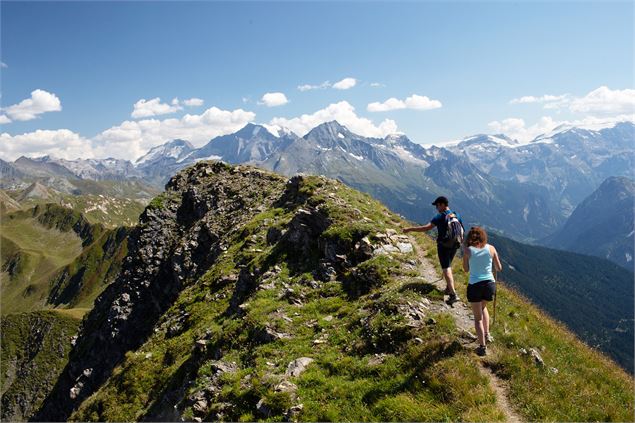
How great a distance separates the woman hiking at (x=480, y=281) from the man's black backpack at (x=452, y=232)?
228 centimetres

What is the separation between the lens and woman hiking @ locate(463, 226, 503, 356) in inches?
511

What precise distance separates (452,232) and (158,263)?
142 ft

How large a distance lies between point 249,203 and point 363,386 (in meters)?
35.8

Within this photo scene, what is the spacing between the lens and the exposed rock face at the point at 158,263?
43.0m

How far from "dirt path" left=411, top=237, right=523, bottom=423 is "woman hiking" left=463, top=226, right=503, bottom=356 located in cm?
61

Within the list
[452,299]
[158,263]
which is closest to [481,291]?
[452,299]

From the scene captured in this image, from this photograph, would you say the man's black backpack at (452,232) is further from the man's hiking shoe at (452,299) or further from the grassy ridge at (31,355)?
the grassy ridge at (31,355)

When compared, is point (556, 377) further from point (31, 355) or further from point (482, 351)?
point (31, 355)

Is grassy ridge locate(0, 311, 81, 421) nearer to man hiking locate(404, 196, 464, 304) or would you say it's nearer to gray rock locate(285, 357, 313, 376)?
gray rock locate(285, 357, 313, 376)

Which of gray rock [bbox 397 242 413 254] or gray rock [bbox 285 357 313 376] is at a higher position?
gray rock [bbox 397 242 413 254]

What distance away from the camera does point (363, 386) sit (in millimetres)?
13078

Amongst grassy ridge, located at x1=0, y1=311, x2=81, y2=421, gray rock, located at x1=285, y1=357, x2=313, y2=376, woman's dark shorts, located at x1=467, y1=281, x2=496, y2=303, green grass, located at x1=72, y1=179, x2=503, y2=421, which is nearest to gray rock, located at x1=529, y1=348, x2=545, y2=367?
green grass, located at x1=72, y1=179, x2=503, y2=421

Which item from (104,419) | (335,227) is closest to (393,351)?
(335,227)

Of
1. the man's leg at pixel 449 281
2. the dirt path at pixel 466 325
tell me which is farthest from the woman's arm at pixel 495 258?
the dirt path at pixel 466 325
